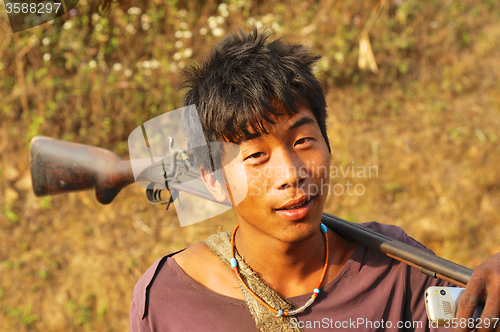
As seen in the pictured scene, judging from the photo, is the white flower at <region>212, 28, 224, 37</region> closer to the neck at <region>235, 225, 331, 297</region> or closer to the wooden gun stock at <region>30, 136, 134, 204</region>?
the wooden gun stock at <region>30, 136, 134, 204</region>

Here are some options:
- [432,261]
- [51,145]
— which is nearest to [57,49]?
[51,145]

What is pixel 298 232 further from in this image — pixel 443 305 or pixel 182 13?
pixel 182 13

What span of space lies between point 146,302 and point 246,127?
0.80 metres

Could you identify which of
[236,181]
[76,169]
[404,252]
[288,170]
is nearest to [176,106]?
[76,169]

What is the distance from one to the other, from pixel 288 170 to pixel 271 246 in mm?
358

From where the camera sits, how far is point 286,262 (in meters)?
1.63

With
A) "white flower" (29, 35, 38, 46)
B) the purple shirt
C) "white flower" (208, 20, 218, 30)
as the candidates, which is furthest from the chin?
"white flower" (29, 35, 38, 46)

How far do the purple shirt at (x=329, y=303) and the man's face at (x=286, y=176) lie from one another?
31cm

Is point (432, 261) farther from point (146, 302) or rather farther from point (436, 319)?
point (146, 302)

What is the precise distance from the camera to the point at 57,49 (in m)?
4.74

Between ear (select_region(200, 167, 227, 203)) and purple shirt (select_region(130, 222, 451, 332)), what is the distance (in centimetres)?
33

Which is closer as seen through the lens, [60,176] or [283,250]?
[283,250]

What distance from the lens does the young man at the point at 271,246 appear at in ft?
4.83

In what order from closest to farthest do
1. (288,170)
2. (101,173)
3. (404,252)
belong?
1. (288,170)
2. (404,252)
3. (101,173)
